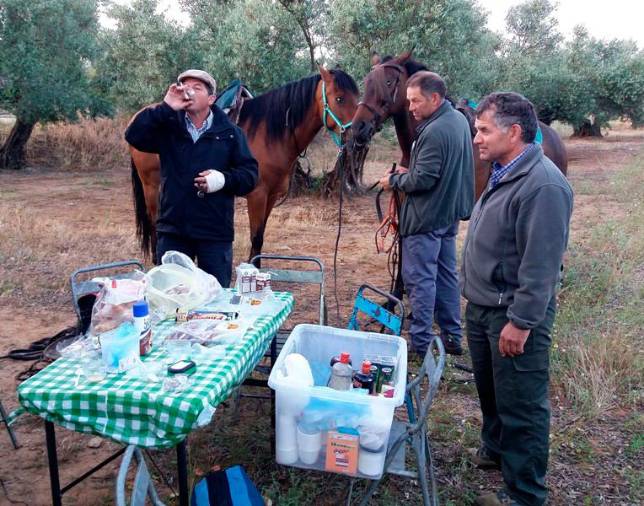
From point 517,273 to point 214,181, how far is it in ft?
5.52

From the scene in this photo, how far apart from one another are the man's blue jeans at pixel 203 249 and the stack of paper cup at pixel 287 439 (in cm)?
134

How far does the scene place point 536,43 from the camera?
2638 cm

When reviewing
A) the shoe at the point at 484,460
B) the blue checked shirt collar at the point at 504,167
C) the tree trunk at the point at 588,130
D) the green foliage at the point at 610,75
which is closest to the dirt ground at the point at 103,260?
the shoe at the point at 484,460

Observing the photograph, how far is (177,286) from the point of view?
243 cm

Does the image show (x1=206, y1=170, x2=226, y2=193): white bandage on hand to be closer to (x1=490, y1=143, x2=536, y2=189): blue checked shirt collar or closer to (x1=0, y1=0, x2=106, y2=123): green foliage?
(x1=490, y1=143, x2=536, y2=189): blue checked shirt collar

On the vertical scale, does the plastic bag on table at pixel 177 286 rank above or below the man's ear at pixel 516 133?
below

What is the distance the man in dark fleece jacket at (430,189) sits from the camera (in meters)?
3.34

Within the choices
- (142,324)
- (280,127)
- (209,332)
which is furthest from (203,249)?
(280,127)

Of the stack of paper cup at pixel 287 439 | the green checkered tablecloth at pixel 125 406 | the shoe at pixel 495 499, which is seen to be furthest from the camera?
the shoe at pixel 495 499

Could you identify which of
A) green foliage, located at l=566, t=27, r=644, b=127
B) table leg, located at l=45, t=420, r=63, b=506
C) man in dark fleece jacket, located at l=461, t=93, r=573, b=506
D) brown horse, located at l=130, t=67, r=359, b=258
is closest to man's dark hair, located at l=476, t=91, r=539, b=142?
man in dark fleece jacket, located at l=461, t=93, r=573, b=506

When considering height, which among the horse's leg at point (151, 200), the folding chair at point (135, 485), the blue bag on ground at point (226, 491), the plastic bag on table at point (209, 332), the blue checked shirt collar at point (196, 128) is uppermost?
the blue checked shirt collar at point (196, 128)

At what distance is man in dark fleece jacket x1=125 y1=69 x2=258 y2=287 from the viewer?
2904 millimetres

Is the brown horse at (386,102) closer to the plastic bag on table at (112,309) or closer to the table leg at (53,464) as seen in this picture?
the plastic bag on table at (112,309)

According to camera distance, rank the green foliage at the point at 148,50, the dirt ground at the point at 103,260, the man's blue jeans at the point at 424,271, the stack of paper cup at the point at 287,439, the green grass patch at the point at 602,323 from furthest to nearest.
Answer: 1. the green foliage at the point at 148,50
2. the man's blue jeans at the point at 424,271
3. the green grass patch at the point at 602,323
4. the dirt ground at the point at 103,260
5. the stack of paper cup at the point at 287,439
